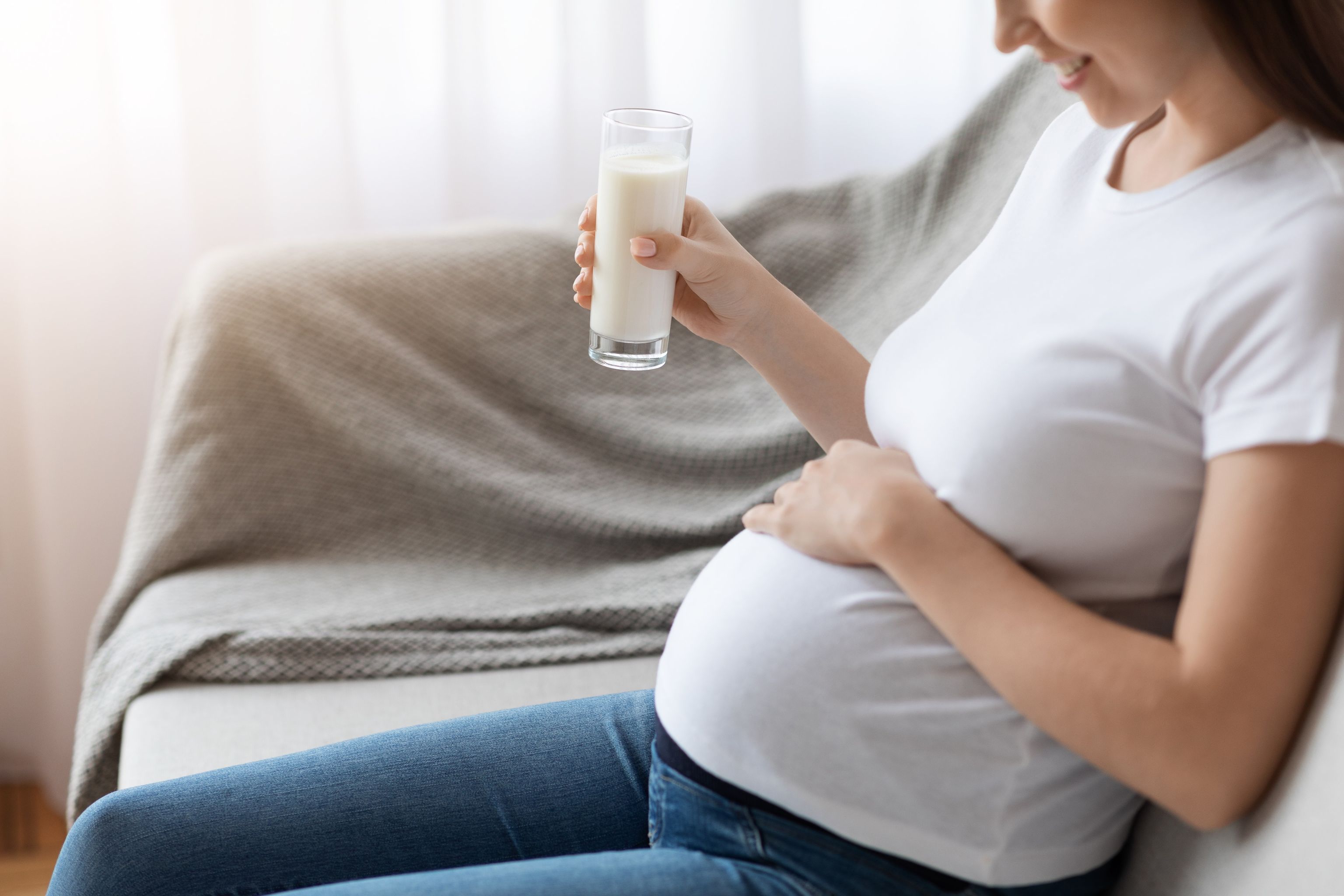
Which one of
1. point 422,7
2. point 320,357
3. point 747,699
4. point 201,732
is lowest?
point 201,732

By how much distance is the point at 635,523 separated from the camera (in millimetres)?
1579

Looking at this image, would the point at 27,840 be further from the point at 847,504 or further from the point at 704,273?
the point at 847,504

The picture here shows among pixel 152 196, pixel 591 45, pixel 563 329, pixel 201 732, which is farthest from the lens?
pixel 591 45

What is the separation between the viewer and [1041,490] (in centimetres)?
70

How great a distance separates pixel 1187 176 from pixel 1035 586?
27 cm

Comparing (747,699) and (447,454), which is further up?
(747,699)

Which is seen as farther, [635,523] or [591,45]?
[591,45]

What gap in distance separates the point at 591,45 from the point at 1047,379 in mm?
1587

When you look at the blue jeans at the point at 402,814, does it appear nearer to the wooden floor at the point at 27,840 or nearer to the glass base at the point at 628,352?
the glass base at the point at 628,352

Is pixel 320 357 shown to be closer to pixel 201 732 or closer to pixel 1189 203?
A: pixel 201 732

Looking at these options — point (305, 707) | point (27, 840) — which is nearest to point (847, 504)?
point (305, 707)

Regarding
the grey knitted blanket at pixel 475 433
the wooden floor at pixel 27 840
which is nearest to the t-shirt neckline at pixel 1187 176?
the grey knitted blanket at pixel 475 433

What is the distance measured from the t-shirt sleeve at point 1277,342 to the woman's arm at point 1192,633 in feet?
0.05

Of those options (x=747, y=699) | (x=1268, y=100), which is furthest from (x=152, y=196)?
(x=1268, y=100)
